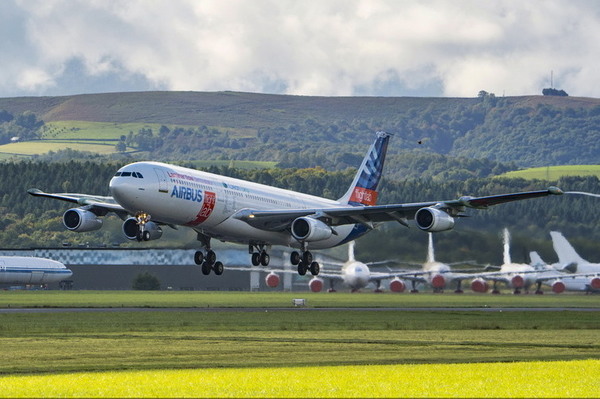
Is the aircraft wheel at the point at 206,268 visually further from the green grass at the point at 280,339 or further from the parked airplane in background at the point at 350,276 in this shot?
the parked airplane in background at the point at 350,276

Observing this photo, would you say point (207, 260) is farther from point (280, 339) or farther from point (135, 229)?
point (280, 339)

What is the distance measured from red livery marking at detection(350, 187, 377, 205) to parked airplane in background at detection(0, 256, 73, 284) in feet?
266

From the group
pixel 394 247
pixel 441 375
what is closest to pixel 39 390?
pixel 441 375

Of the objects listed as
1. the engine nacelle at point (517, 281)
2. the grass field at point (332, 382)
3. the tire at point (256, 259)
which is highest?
the tire at point (256, 259)

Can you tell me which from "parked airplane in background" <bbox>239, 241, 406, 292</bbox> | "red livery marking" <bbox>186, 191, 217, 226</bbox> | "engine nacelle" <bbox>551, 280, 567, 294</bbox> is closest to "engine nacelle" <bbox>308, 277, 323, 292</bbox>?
"parked airplane in background" <bbox>239, 241, 406, 292</bbox>

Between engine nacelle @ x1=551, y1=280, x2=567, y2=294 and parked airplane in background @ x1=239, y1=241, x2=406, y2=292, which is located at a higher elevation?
parked airplane in background @ x1=239, y1=241, x2=406, y2=292

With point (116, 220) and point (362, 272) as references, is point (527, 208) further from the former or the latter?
point (116, 220)

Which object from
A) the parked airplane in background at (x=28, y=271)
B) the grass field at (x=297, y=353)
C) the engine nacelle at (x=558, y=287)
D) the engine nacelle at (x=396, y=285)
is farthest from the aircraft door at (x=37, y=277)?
the engine nacelle at (x=558, y=287)

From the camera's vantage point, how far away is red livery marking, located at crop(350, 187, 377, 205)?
9612cm

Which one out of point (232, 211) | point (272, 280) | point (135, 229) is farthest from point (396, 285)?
point (135, 229)

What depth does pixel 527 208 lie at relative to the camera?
515 feet

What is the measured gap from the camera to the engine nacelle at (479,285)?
533ft

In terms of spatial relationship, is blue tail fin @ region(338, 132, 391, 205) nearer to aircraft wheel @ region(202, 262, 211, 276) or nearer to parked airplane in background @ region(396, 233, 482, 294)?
aircraft wheel @ region(202, 262, 211, 276)

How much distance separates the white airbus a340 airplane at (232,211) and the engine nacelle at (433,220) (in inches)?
2.7
